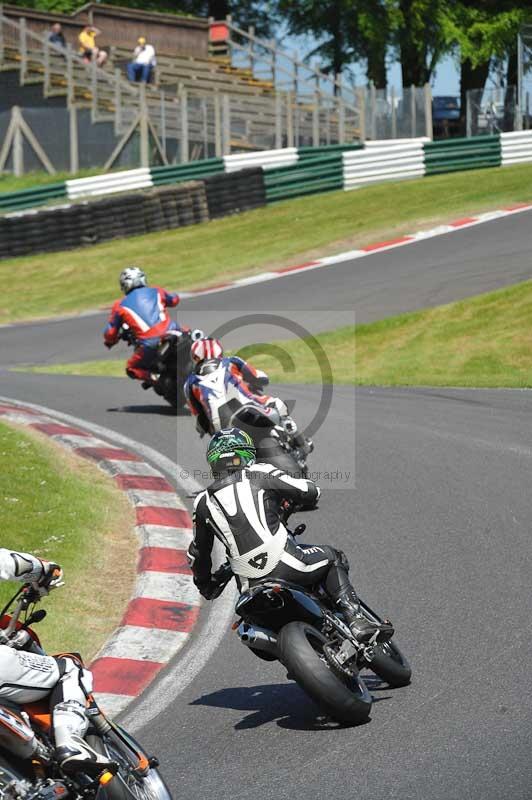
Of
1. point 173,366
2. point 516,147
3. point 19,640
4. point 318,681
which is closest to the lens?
point 19,640

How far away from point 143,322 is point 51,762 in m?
9.94

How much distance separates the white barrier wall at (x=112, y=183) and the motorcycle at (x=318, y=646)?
23241 millimetres

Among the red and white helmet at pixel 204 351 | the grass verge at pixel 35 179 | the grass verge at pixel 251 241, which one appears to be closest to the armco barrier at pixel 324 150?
the grass verge at pixel 251 241

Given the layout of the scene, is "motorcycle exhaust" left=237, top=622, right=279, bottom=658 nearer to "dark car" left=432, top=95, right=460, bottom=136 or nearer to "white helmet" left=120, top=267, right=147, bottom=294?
"white helmet" left=120, top=267, right=147, bottom=294

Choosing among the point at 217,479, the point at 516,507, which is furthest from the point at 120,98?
the point at 217,479

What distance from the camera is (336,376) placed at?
1686 centimetres

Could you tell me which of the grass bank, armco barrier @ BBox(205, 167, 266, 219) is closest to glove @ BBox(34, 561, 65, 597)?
armco barrier @ BBox(205, 167, 266, 219)

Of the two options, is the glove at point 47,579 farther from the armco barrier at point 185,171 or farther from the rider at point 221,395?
the armco barrier at point 185,171

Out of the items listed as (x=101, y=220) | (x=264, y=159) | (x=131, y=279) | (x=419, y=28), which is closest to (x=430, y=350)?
(x=131, y=279)

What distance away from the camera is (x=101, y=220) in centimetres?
2684

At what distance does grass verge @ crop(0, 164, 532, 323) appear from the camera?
80.6 ft

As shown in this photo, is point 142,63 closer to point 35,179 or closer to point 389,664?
point 35,179

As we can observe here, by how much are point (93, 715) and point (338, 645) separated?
4.60 ft

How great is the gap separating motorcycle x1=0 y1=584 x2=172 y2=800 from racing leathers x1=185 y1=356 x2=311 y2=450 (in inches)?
213
